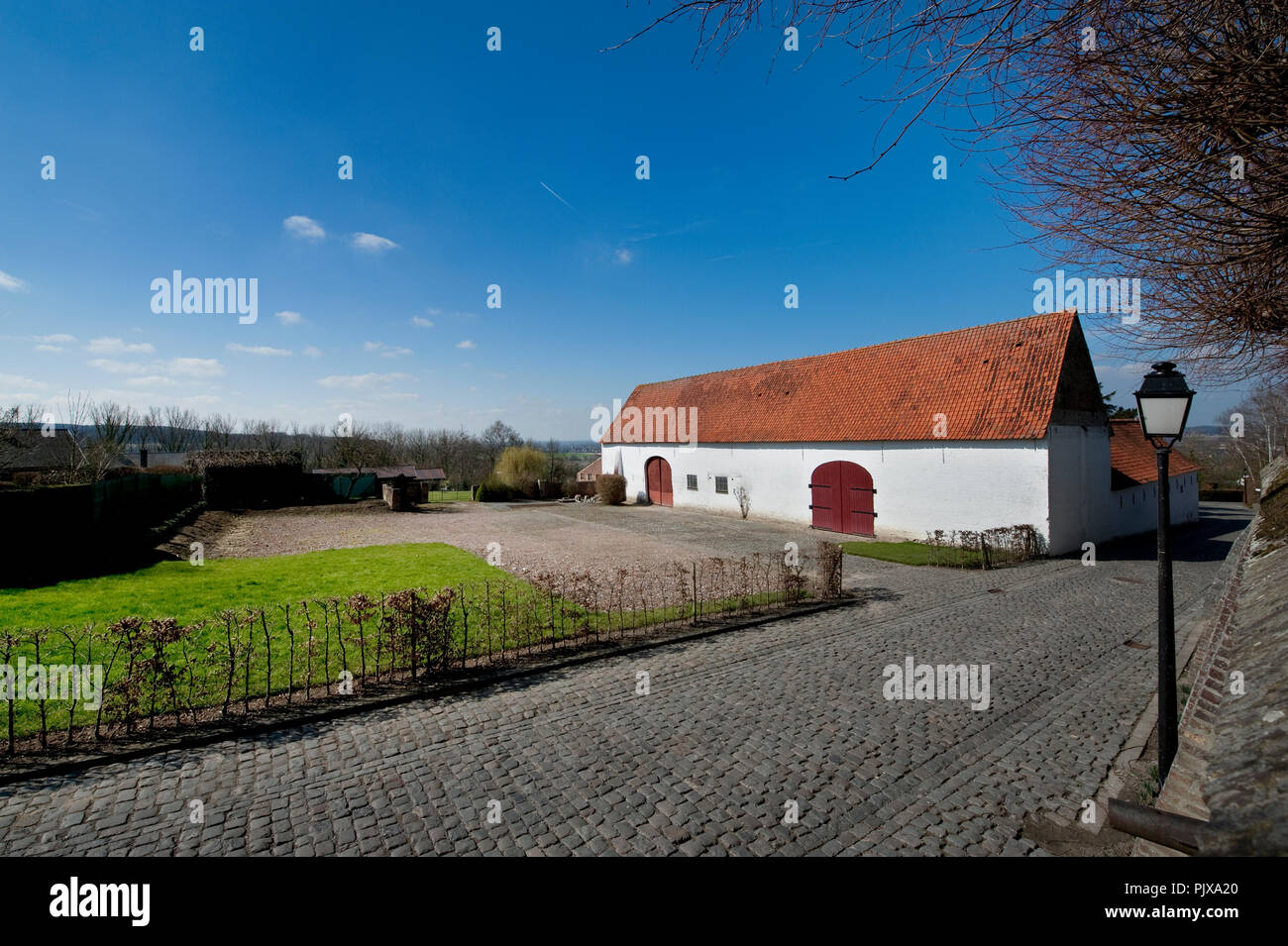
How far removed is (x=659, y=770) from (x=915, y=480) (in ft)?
54.5

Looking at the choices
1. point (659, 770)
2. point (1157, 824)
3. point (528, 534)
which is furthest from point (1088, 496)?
point (1157, 824)

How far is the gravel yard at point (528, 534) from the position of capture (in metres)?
17.7

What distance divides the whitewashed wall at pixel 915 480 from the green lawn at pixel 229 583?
13310mm

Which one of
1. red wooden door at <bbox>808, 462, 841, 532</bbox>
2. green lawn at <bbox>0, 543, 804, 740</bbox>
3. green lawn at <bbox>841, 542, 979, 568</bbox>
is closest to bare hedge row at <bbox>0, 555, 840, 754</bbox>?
green lawn at <bbox>0, 543, 804, 740</bbox>

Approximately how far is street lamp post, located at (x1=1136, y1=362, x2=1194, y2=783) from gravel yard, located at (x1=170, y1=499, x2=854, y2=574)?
1003 centimetres

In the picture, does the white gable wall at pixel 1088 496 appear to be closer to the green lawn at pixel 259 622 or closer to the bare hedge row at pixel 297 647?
the bare hedge row at pixel 297 647

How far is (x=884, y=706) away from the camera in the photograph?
22.2 ft

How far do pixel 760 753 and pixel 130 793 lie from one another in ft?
18.4

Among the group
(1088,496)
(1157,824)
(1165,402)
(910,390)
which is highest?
(910,390)

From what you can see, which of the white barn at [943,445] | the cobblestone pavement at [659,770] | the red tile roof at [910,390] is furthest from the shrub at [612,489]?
the cobblestone pavement at [659,770]

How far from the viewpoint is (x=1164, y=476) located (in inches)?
207

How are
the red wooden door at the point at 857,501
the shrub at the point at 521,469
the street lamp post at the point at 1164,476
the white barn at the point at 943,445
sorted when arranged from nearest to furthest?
the street lamp post at the point at 1164,476 < the white barn at the point at 943,445 < the red wooden door at the point at 857,501 < the shrub at the point at 521,469

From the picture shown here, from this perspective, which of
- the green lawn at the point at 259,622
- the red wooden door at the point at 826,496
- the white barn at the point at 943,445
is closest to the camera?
the green lawn at the point at 259,622

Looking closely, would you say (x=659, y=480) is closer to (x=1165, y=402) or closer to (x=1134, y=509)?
(x=1134, y=509)
